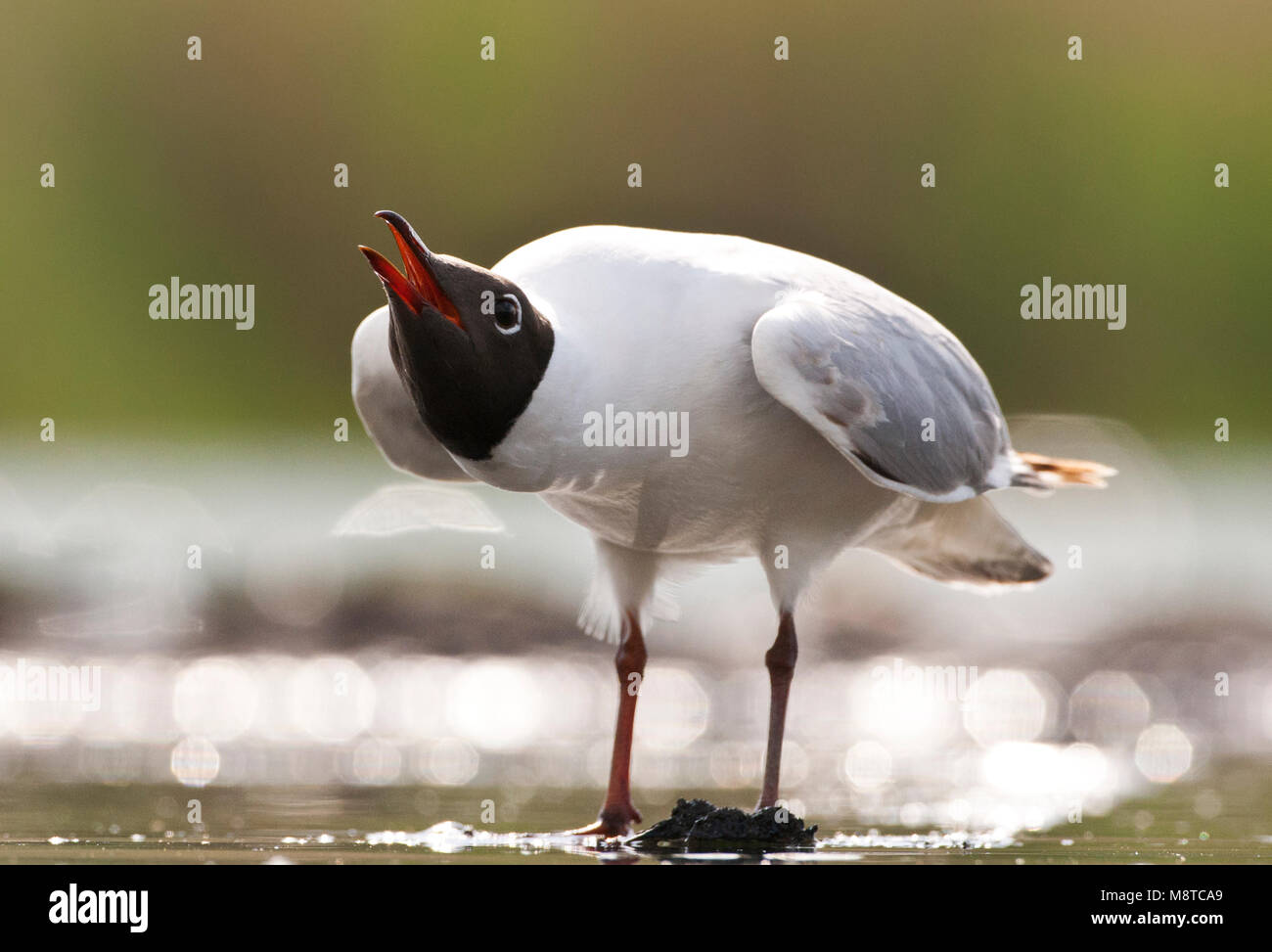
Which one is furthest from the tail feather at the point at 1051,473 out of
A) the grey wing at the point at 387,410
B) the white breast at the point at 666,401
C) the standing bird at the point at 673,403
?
the grey wing at the point at 387,410

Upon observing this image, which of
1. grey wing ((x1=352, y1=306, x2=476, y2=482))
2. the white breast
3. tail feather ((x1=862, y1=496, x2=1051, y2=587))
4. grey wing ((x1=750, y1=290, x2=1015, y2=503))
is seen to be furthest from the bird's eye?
tail feather ((x1=862, y1=496, x2=1051, y2=587))

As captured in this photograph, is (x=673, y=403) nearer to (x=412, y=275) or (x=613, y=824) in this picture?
(x=412, y=275)

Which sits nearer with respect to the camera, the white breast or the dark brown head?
the dark brown head

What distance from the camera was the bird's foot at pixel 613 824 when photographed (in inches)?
150

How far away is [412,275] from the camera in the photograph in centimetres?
315

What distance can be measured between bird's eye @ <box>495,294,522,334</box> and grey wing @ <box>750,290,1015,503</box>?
0.57 metres

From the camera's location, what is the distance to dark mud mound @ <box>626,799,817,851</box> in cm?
341

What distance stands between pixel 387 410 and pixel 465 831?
109 centimetres

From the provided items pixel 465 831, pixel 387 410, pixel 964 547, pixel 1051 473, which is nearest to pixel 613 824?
pixel 465 831

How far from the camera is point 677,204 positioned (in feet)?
27.1

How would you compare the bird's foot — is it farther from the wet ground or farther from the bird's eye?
the bird's eye

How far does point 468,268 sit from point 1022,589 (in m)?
2.34

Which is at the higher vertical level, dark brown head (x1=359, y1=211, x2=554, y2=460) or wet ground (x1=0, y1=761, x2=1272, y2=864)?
dark brown head (x1=359, y1=211, x2=554, y2=460)

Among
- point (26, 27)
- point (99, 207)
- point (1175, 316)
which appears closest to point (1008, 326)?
point (1175, 316)
